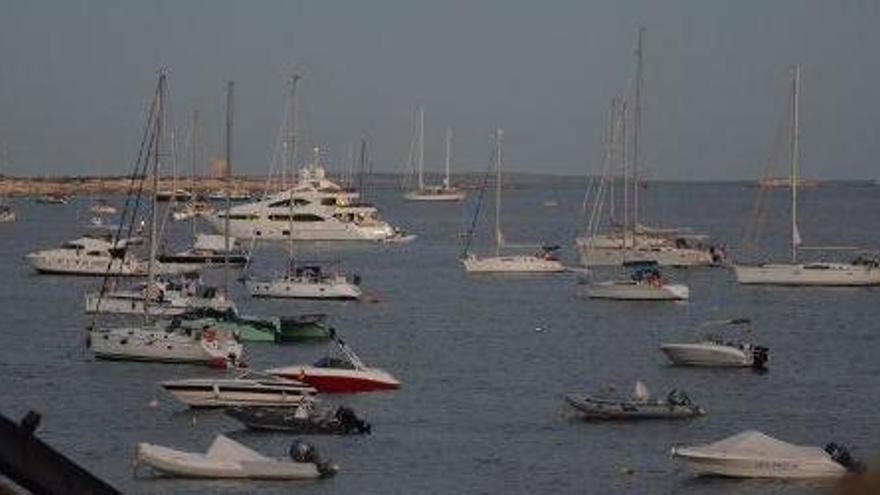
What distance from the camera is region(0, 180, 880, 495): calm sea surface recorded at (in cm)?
2922

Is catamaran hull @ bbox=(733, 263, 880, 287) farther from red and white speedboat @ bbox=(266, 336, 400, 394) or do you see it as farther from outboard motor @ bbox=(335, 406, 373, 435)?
outboard motor @ bbox=(335, 406, 373, 435)

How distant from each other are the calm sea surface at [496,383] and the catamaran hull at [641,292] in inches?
16.8

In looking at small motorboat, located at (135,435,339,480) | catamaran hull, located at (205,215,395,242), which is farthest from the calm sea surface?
catamaran hull, located at (205,215,395,242)

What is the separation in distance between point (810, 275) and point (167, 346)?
38.3m

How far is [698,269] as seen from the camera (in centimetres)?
9275

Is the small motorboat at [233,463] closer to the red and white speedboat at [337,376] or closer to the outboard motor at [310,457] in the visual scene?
the outboard motor at [310,457]

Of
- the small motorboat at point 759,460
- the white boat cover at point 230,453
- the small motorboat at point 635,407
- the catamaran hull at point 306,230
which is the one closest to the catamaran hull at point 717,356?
the small motorboat at point 635,407

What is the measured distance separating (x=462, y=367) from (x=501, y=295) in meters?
29.8

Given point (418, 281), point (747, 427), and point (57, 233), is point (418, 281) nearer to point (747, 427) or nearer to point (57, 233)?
point (747, 427)

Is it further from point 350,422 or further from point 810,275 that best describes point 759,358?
point 810,275

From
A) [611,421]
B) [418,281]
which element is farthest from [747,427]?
[418,281]

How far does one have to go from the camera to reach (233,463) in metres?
27.0

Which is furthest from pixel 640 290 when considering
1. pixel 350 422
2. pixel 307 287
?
pixel 350 422

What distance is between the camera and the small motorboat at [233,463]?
88.6 ft
